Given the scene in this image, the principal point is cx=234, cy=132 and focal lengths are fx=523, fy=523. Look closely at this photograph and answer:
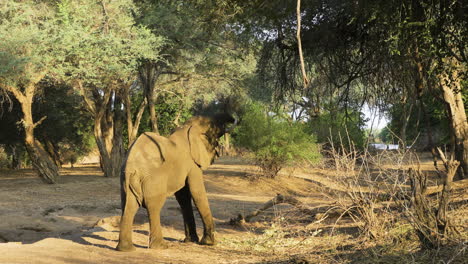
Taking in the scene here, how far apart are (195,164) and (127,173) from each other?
1451 mm

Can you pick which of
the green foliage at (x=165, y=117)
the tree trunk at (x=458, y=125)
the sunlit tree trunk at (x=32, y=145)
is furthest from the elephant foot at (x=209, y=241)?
the green foliage at (x=165, y=117)

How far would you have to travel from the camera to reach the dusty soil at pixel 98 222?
7.96 m

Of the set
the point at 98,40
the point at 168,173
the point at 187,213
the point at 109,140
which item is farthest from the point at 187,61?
the point at 168,173

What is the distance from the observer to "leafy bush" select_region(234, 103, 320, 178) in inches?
991

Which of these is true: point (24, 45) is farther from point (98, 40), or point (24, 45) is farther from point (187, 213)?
point (187, 213)

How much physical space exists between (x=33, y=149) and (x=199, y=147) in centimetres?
1463

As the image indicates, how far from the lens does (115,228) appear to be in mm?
12398

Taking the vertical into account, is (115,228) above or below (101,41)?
below

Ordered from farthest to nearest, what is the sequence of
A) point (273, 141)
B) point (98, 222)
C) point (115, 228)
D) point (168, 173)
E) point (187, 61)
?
point (187, 61)
point (273, 141)
point (98, 222)
point (115, 228)
point (168, 173)

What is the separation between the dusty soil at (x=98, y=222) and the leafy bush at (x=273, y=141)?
114cm

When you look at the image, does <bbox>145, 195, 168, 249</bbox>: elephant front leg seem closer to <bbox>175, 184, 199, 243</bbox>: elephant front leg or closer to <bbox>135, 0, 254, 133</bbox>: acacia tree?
<bbox>175, 184, 199, 243</bbox>: elephant front leg

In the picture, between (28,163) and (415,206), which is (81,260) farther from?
(28,163)

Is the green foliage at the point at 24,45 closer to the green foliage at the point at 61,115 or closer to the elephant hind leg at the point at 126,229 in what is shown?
the green foliage at the point at 61,115

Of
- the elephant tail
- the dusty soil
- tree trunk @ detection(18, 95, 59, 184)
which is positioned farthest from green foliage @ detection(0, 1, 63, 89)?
the elephant tail
